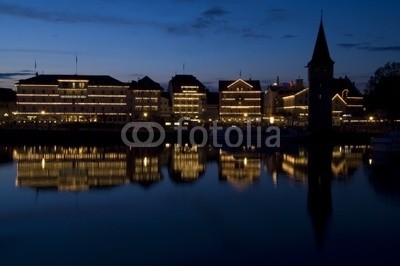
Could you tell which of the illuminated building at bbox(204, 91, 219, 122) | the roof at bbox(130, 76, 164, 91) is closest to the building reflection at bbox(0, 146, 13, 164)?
the roof at bbox(130, 76, 164, 91)

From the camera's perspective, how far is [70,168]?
35.7 meters

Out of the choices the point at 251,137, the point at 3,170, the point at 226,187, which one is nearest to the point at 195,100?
the point at 251,137

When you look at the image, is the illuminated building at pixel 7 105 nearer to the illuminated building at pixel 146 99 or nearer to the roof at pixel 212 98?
the illuminated building at pixel 146 99

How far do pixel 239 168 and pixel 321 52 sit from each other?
2932 centimetres

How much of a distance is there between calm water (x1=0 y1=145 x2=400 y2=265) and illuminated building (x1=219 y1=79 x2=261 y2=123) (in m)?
46.0

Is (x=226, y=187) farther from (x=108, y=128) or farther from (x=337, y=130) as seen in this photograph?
(x=108, y=128)

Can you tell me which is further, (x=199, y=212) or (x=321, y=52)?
(x=321, y=52)

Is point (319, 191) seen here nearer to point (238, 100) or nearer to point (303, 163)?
point (303, 163)

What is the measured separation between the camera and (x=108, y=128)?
68.1 metres

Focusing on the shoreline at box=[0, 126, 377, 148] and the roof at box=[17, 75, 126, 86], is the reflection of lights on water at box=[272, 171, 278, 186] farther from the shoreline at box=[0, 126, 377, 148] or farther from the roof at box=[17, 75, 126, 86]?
the roof at box=[17, 75, 126, 86]

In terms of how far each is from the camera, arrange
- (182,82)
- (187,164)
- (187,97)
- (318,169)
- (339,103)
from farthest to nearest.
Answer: (182,82) → (187,97) → (339,103) → (187,164) → (318,169)

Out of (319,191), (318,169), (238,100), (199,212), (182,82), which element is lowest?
(199,212)

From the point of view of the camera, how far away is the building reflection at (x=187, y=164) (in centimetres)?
3212

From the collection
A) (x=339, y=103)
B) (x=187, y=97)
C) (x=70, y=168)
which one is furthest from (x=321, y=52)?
(x=70, y=168)
